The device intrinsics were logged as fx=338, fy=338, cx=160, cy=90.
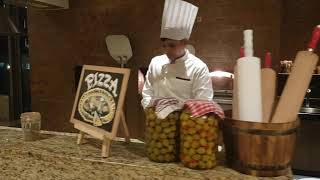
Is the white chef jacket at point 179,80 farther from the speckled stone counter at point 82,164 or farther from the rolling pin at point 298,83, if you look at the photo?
the rolling pin at point 298,83

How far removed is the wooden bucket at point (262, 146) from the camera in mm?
873

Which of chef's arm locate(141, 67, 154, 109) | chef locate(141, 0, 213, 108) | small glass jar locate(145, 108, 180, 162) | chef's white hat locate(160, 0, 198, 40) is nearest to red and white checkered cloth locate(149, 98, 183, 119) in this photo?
small glass jar locate(145, 108, 180, 162)

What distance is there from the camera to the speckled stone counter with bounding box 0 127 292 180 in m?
0.97

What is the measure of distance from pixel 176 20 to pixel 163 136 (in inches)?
32.1

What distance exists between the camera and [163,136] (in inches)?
38.7

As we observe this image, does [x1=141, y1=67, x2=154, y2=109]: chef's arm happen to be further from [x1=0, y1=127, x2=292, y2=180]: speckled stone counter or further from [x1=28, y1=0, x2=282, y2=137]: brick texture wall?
[x1=28, y1=0, x2=282, y2=137]: brick texture wall

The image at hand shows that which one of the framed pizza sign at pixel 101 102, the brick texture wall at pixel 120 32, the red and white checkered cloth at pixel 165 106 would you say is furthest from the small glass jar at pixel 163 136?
the brick texture wall at pixel 120 32

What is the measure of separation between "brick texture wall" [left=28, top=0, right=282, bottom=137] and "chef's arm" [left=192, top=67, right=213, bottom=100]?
5.86ft

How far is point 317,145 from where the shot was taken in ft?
11.2

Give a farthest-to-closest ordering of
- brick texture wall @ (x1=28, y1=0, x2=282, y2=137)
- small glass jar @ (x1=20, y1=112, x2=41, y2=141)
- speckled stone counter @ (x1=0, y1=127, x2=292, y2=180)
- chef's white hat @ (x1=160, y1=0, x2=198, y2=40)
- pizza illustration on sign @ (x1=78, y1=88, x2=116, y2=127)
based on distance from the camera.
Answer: brick texture wall @ (x1=28, y1=0, x2=282, y2=137), chef's white hat @ (x1=160, y1=0, x2=198, y2=40), small glass jar @ (x1=20, y1=112, x2=41, y2=141), pizza illustration on sign @ (x1=78, y1=88, x2=116, y2=127), speckled stone counter @ (x1=0, y1=127, x2=292, y2=180)

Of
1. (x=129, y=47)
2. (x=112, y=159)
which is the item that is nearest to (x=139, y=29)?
(x=129, y=47)

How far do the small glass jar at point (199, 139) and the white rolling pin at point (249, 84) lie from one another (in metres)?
0.09

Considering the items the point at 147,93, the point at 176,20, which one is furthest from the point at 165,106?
the point at 147,93

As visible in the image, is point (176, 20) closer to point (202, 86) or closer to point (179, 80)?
point (179, 80)
